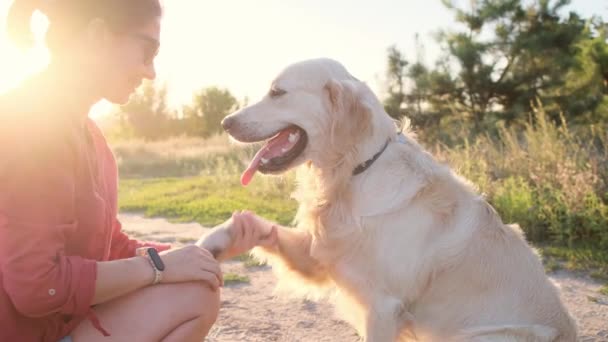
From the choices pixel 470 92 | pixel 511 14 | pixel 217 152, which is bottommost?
pixel 217 152

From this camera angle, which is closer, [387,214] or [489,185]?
[387,214]

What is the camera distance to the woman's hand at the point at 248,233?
98.8 inches

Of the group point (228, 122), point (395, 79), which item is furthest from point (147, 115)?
point (228, 122)

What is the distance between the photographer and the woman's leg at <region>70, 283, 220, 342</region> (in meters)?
1.91

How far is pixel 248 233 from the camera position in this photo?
263 centimetres

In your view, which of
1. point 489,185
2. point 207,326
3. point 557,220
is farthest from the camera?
point 489,185

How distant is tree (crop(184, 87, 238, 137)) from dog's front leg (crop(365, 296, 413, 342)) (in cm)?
3650

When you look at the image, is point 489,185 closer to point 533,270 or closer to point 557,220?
point 557,220

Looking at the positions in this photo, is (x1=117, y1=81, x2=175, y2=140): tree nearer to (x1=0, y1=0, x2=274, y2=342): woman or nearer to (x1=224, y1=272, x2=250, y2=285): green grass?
(x1=224, y1=272, x2=250, y2=285): green grass

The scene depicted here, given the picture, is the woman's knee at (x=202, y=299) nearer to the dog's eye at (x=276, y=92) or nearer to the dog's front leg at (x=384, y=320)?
the dog's front leg at (x=384, y=320)

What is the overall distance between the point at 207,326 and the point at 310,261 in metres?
0.90

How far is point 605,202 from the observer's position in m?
6.34

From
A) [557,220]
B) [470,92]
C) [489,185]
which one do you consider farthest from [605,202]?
[470,92]

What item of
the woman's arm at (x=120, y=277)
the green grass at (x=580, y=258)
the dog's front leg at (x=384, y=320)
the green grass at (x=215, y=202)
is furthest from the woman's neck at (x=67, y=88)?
the green grass at (x=215, y=202)
